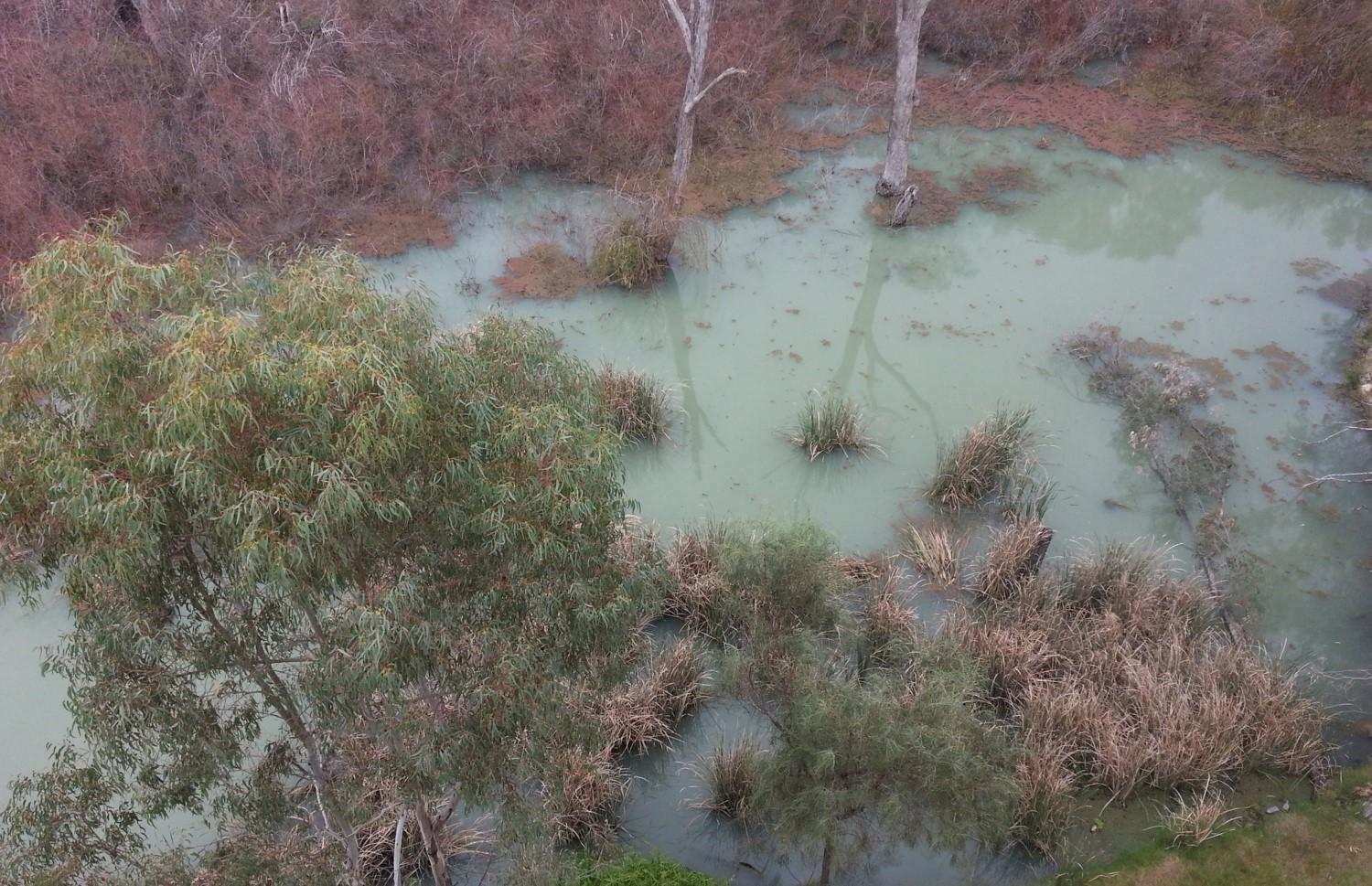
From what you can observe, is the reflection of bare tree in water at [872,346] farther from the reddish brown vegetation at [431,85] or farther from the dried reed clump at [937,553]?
the reddish brown vegetation at [431,85]

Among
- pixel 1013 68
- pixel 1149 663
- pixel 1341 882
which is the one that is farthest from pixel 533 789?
pixel 1013 68

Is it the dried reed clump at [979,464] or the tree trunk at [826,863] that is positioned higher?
the dried reed clump at [979,464]

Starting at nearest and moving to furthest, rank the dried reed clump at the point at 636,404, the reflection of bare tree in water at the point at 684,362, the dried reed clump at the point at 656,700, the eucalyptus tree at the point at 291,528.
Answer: the eucalyptus tree at the point at 291,528, the dried reed clump at the point at 656,700, the dried reed clump at the point at 636,404, the reflection of bare tree in water at the point at 684,362

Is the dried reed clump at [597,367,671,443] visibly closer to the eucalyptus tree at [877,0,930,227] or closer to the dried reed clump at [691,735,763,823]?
the dried reed clump at [691,735,763,823]

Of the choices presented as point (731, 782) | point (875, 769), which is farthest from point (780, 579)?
point (731, 782)

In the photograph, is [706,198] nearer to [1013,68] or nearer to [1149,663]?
[1013,68]

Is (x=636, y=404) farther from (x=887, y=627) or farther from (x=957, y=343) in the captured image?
(x=957, y=343)

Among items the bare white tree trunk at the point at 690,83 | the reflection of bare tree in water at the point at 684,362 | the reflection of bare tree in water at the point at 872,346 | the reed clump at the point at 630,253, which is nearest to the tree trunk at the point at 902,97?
the reflection of bare tree in water at the point at 872,346
